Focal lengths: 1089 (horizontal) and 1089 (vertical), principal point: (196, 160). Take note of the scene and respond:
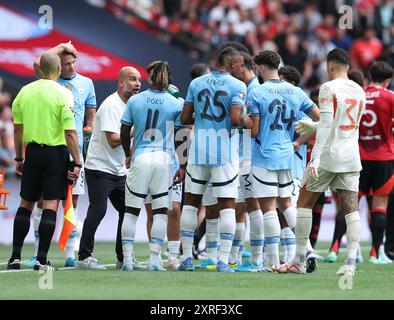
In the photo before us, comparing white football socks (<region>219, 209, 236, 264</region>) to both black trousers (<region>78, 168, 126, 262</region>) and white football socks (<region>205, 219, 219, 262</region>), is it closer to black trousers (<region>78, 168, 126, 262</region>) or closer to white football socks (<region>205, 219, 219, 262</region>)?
white football socks (<region>205, 219, 219, 262</region>)

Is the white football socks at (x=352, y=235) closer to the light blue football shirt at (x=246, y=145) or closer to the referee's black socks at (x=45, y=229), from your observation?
the light blue football shirt at (x=246, y=145)

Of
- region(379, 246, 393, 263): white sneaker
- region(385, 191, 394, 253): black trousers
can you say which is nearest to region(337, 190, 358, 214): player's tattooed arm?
region(379, 246, 393, 263): white sneaker

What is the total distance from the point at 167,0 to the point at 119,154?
12.6m

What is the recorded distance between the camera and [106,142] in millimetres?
12359

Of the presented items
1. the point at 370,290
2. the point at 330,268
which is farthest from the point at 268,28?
the point at 370,290

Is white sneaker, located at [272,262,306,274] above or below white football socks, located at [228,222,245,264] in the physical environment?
below

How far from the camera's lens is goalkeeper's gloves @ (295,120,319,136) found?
1155cm

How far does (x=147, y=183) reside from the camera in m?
11.7

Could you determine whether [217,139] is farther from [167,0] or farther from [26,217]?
[167,0]

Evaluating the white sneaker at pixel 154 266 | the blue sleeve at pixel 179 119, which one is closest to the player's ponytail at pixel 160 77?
the blue sleeve at pixel 179 119

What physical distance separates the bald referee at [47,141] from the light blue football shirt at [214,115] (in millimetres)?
1321

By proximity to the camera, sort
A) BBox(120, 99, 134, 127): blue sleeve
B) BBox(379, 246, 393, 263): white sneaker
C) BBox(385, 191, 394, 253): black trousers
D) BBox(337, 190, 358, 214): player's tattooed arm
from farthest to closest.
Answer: BBox(385, 191, 394, 253): black trousers → BBox(379, 246, 393, 263): white sneaker → BBox(120, 99, 134, 127): blue sleeve → BBox(337, 190, 358, 214): player's tattooed arm

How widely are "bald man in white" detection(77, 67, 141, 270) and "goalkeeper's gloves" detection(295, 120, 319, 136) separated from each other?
195 centimetres

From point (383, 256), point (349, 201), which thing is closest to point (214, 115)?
point (349, 201)
